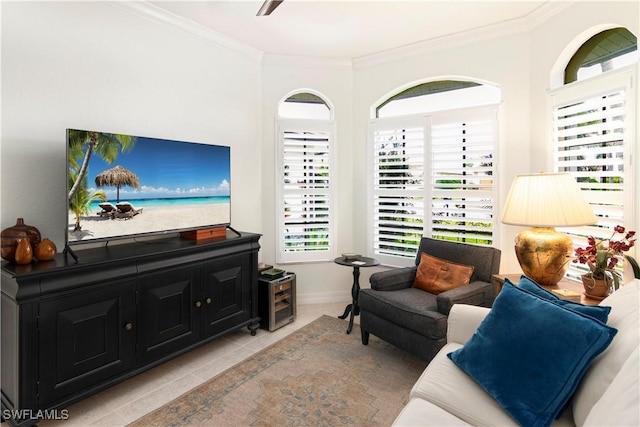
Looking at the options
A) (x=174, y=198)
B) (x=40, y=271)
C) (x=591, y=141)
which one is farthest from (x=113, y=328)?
(x=591, y=141)

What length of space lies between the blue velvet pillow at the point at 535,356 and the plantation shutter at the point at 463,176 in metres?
1.99

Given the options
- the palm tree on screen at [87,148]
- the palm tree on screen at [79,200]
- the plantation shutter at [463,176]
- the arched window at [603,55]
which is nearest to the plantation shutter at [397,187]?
the plantation shutter at [463,176]

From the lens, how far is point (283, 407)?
2.14 meters

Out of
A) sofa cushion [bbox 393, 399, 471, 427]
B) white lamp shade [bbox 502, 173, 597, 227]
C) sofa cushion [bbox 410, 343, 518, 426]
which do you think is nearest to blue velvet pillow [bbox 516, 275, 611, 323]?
sofa cushion [bbox 410, 343, 518, 426]

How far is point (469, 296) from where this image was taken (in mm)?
2545

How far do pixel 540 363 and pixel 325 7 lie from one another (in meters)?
2.84

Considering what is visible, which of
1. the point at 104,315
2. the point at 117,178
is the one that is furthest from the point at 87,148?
the point at 104,315

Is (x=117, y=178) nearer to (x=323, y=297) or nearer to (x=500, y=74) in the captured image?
(x=323, y=297)

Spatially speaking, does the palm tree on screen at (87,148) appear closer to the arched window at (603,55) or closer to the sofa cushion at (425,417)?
the sofa cushion at (425,417)

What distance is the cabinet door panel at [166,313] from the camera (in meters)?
2.35

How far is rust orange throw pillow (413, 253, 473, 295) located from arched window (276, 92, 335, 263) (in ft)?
4.25

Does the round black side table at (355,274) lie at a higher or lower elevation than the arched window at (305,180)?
lower

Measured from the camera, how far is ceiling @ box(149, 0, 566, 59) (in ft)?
9.32

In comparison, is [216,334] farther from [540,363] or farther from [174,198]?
[540,363]
